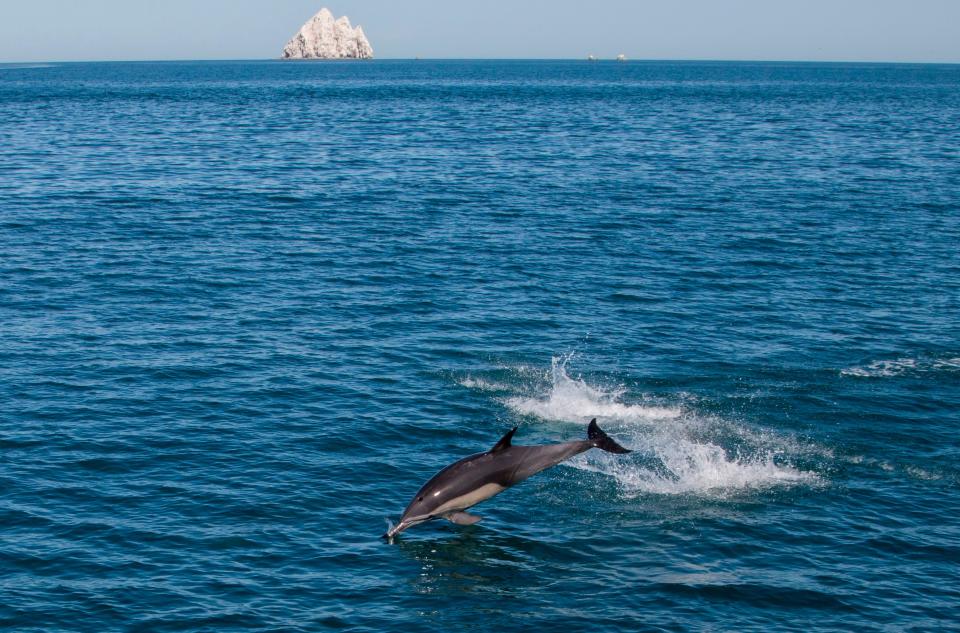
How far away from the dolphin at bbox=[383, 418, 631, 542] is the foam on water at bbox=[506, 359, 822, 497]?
5.87 m

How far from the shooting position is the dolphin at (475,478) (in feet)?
95.5

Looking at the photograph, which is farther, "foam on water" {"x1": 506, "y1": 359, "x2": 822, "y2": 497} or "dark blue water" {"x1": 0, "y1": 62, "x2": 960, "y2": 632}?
"foam on water" {"x1": 506, "y1": 359, "x2": 822, "y2": 497}

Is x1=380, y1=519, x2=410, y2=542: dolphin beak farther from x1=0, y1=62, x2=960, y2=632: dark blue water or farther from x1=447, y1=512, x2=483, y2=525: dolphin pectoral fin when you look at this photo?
x1=447, y1=512, x2=483, y2=525: dolphin pectoral fin

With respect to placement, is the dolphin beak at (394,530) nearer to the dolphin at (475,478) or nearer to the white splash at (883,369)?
the dolphin at (475,478)

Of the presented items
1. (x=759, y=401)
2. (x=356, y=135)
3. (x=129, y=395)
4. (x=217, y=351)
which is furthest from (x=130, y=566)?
(x=356, y=135)

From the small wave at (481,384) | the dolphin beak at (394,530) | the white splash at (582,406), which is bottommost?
the dolphin beak at (394,530)

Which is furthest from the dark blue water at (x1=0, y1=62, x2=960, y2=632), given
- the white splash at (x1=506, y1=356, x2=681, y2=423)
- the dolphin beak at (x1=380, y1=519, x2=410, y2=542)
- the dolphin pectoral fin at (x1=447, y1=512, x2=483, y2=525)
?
the dolphin pectoral fin at (x1=447, y1=512, x2=483, y2=525)

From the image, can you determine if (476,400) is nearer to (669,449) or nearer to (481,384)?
(481,384)

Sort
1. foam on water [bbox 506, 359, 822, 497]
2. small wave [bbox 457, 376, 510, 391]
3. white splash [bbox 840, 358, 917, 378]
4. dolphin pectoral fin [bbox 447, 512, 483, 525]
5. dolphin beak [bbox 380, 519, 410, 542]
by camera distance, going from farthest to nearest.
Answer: white splash [bbox 840, 358, 917, 378]
small wave [bbox 457, 376, 510, 391]
foam on water [bbox 506, 359, 822, 497]
dolphin beak [bbox 380, 519, 410, 542]
dolphin pectoral fin [bbox 447, 512, 483, 525]

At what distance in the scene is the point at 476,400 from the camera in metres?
41.8

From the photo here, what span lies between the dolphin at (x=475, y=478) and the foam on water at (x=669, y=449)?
5.87 meters

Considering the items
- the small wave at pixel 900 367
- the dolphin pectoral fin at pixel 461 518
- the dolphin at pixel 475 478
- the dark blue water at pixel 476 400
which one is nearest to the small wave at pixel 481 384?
the dark blue water at pixel 476 400

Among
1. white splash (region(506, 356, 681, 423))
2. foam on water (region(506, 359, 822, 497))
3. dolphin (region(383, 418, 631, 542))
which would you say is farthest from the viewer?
white splash (region(506, 356, 681, 423))

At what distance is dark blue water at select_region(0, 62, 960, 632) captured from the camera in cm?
2789
